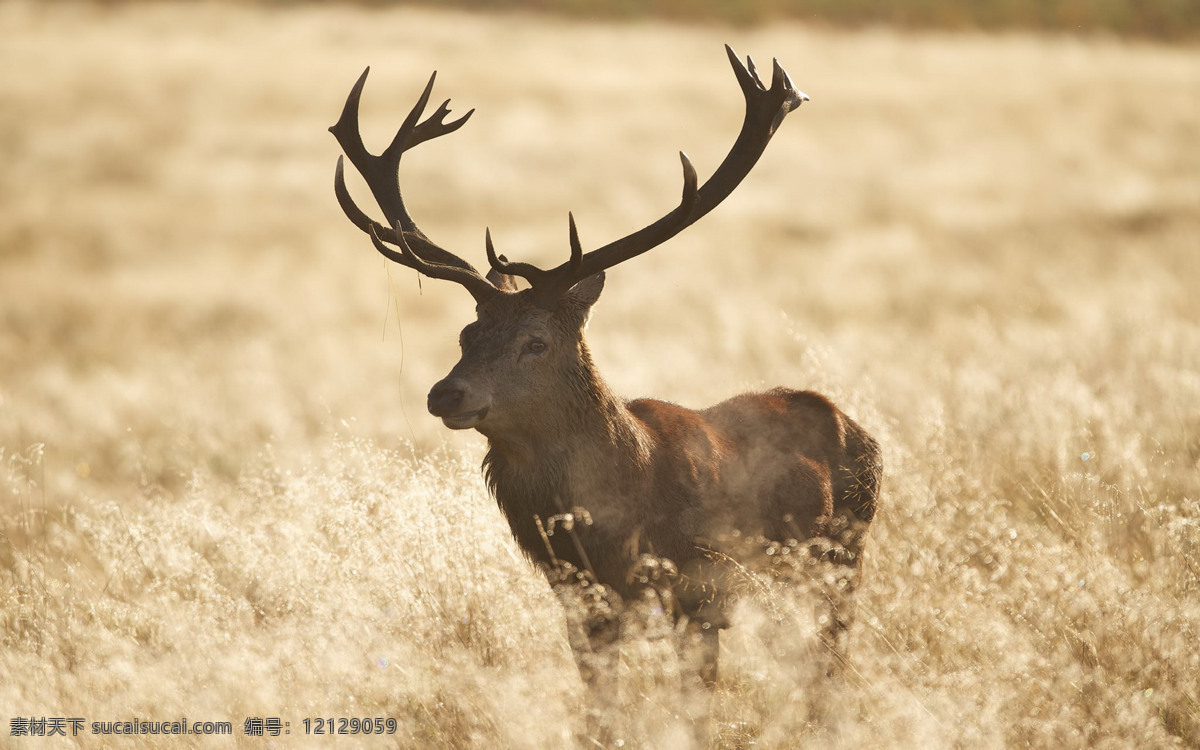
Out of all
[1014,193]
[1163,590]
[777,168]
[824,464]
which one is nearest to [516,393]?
[824,464]

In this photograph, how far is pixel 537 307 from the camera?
4.57m

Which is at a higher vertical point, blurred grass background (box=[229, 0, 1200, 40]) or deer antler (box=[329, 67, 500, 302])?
blurred grass background (box=[229, 0, 1200, 40])

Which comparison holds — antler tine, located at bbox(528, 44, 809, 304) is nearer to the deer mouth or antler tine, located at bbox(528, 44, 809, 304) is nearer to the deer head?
the deer head

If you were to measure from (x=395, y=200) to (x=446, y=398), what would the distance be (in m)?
1.33

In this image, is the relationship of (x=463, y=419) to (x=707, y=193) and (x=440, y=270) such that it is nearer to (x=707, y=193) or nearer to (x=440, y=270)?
(x=440, y=270)

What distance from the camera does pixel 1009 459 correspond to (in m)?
6.24

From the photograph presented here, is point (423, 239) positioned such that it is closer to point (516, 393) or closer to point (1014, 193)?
point (516, 393)

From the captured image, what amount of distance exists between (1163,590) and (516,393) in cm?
244

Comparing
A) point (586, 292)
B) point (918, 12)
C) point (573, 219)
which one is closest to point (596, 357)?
point (586, 292)

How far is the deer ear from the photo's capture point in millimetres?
4699

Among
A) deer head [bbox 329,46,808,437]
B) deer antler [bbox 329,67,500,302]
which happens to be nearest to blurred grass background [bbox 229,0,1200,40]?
deer antler [bbox 329,67,500,302]

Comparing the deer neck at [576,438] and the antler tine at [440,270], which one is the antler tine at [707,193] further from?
the deer neck at [576,438]

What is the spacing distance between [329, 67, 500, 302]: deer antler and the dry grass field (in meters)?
1.03

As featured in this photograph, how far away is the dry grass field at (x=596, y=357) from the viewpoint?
429 centimetres
